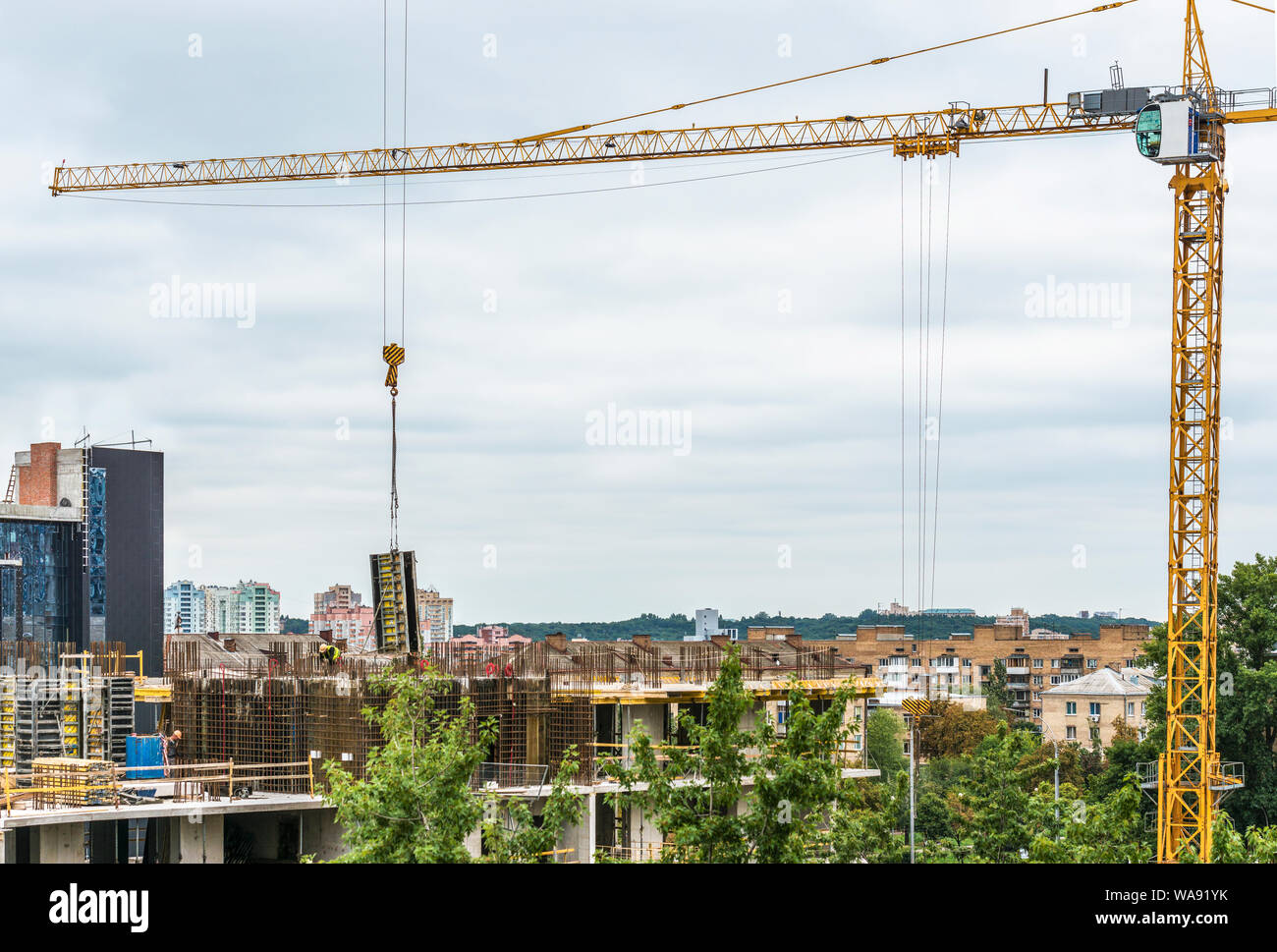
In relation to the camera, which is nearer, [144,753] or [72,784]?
[72,784]

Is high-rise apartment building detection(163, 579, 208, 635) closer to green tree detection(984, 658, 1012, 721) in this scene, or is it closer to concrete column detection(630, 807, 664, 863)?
green tree detection(984, 658, 1012, 721)

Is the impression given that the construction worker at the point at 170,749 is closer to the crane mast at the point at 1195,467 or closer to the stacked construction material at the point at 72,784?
the stacked construction material at the point at 72,784

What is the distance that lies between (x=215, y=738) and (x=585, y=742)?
12.6 metres

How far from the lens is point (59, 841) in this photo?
36125 millimetres

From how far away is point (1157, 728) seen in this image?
57.8m

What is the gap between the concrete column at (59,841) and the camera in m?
36.0

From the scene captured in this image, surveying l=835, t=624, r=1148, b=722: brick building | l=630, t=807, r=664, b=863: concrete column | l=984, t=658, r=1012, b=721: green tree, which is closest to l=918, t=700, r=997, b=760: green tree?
l=984, t=658, r=1012, b=721: green tree

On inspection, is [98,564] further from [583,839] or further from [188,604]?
[188,604]

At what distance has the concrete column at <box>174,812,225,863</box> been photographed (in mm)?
37188

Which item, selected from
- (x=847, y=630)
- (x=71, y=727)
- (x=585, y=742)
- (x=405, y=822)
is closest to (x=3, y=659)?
(x=71, y=727)

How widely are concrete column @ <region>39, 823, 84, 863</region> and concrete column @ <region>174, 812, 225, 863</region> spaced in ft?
8.37

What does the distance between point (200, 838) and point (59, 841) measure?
3477mm

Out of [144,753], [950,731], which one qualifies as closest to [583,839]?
[144,753]

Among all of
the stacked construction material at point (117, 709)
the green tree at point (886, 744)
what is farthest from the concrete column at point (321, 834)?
the green tree at point (886, 744)
